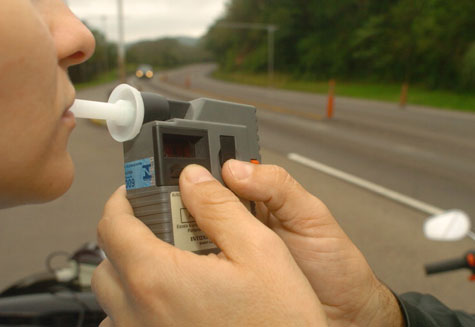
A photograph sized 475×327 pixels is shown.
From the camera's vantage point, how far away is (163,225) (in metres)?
0.82

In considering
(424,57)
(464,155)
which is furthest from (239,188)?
(424,57)

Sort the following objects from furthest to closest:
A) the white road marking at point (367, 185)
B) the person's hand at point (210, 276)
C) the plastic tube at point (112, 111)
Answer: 1. the white road marking at point (367, 185)
2. the plastic tube at point (112, 111)
3. the person's hand at point (210, 276)

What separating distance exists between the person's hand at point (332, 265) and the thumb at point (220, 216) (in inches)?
13.5

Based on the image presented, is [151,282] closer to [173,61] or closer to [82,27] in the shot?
[82,27]

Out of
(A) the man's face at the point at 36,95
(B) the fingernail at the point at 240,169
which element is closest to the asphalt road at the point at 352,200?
(B) the fingernail at the point at 240,169

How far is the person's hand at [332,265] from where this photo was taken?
122 cm

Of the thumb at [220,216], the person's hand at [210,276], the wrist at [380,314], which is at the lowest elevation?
the wrist at [380,314]

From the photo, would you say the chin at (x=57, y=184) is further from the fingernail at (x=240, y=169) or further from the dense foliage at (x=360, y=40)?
the dense foliage at (x=360, y=40)

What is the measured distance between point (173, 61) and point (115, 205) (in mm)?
56885

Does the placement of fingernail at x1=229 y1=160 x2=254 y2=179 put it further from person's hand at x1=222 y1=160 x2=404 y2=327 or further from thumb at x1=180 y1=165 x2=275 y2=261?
person's hand at x1=222 y1=160 x2=404 y2=327

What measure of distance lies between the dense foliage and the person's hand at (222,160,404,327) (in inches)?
744

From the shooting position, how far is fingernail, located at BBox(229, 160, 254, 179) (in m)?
0.92

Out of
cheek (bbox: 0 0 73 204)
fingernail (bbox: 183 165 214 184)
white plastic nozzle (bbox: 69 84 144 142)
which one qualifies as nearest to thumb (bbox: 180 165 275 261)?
fingernail (bbox: 183 165 214 184)

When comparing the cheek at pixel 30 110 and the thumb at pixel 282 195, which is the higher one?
the cheek at pixel 30 110
